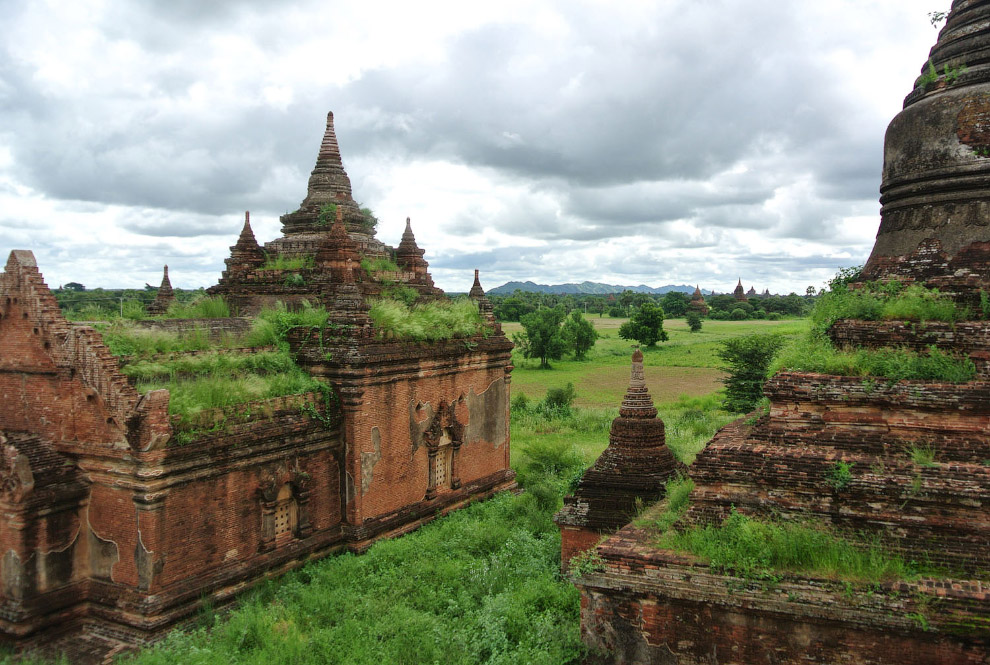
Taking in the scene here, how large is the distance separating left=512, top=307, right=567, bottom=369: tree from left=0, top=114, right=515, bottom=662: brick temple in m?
46.5

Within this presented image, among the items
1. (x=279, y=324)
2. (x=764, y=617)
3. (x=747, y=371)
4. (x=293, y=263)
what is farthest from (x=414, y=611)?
(x=747, y=371)

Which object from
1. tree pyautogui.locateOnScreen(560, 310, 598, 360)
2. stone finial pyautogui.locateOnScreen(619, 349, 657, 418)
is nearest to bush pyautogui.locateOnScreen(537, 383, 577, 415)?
stone finial pyautogui.locateOnScreen(619, 349, 657, 418)

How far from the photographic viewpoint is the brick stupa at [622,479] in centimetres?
1192

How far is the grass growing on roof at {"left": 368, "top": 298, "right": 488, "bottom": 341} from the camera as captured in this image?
15.8 meters

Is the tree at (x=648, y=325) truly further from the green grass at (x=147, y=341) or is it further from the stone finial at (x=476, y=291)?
the green grass at (x=147, y=341)

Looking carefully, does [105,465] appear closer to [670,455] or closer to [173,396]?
[173,396]

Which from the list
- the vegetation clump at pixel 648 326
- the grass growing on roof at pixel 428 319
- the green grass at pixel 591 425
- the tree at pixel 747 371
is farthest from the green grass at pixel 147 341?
the vegetation clump at pixel 648 326

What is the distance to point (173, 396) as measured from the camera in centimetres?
1164

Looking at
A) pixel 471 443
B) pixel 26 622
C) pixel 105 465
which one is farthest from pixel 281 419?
pixel 471 443

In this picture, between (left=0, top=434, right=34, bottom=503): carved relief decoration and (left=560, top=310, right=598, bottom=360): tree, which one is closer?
(left=0, top=434, right=34, bottom=503): carved relief decoration

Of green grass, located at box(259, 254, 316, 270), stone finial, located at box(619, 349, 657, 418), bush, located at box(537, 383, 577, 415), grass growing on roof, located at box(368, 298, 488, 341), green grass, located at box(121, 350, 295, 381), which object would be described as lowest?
bush, located at box(537, 383, 577, 415)

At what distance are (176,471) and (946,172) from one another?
11771 millimetres

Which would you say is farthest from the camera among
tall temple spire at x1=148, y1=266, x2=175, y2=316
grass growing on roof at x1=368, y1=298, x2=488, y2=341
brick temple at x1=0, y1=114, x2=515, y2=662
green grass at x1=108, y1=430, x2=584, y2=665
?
tall temple spire at x1=148, y1=266, x2=175, y2=316

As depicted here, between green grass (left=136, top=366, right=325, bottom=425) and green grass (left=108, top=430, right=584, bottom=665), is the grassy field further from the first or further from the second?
green grass (left=136, top=366, right=325, bottom=425)
